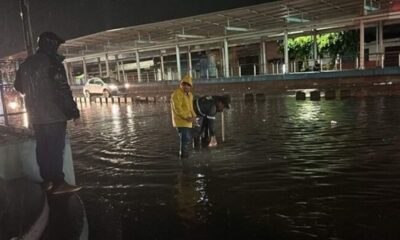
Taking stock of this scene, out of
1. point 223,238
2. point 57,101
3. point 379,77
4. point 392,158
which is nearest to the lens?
point 223,238

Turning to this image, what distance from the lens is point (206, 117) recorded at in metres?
9.09

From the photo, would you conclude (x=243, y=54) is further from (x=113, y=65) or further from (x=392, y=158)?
(x=392, y=158)

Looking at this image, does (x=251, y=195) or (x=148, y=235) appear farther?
(x=251, y=195)

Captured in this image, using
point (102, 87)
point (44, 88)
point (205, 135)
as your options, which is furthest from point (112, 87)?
point (44, 88)

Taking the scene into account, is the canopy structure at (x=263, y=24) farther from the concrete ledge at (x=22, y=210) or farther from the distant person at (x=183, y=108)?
the concrete ledge at (x=22, y=210)

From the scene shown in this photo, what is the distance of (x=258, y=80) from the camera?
25359 millimetres

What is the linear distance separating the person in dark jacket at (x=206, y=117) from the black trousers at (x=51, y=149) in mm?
4135

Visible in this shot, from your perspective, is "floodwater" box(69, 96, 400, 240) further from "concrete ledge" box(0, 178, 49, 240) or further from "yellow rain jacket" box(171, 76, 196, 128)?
"yellow rain jacket" box(171, 76, 196, 128)

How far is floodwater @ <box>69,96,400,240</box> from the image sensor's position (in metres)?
4.59

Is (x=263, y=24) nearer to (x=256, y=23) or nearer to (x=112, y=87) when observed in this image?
(x=256, y=23)

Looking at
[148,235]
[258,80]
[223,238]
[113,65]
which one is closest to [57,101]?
[148,235]

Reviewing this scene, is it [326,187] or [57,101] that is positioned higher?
[57,101]

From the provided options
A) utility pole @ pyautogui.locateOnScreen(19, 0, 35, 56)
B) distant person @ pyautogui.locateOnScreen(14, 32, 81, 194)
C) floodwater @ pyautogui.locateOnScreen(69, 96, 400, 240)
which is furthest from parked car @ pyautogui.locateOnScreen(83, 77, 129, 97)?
distant person @ pyautogui.locateOnScreen(14, 32, 81, 194)

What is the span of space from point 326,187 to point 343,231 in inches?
62.6
